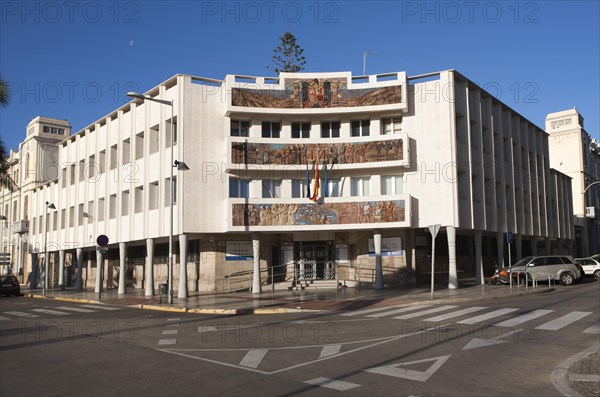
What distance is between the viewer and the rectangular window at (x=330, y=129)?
33.1 metres

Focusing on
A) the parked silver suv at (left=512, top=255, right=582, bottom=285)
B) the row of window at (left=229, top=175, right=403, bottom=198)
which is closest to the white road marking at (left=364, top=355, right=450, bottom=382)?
the parked silver suv at (left=512, top=255, right=582, bottom=285)

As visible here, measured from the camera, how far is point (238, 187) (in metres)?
32.0

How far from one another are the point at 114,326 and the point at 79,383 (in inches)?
325

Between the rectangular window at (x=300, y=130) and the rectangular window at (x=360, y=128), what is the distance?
100 inches

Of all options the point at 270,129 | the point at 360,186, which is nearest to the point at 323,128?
the point at 270,129

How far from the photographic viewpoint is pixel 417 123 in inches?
1253

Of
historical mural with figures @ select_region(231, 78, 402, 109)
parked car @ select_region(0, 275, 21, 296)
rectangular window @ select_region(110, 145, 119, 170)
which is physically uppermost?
historical mural with figures @ select_region(231, 78, 402, 109)

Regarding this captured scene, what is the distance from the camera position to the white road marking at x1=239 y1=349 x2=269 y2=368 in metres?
9.94

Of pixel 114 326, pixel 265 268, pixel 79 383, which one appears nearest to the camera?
pixel 79 383

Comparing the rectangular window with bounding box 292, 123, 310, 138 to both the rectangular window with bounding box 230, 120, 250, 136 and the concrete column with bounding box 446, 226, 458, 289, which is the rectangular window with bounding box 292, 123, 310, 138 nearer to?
the rectangular window with bounding box 230, 120, 250, 136

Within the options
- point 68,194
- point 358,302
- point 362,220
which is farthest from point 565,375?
point 68,194

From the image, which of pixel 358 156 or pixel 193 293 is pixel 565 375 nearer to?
pixel 358 156

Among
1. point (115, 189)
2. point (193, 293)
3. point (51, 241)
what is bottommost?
point (193, 293)

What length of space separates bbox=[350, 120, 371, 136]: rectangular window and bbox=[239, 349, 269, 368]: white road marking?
23.0 meters
